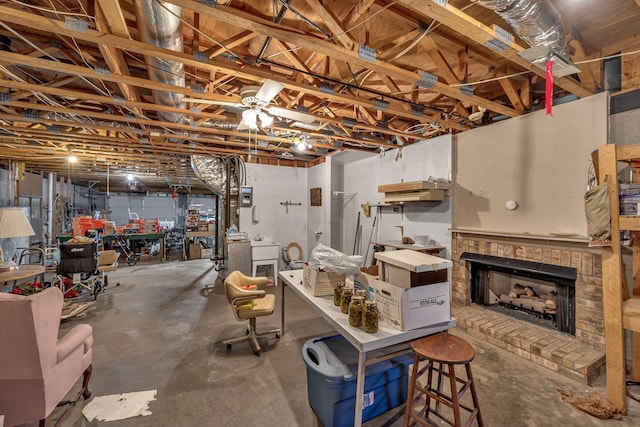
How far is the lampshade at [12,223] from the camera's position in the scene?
310 centimetres

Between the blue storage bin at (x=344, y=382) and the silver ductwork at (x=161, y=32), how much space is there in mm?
2405

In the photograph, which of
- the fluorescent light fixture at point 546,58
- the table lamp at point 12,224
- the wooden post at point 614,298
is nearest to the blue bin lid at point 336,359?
the wooden post at point 614,298

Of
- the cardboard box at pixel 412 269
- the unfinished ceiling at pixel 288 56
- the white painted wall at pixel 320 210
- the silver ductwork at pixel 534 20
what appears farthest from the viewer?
the white painted wall at pixel 320 210

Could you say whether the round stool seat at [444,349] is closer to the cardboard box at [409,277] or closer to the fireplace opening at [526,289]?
the cardboard box at [409,277]

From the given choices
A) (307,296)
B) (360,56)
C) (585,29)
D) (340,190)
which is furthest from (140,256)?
(585,29)

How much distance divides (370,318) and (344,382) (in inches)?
19.6

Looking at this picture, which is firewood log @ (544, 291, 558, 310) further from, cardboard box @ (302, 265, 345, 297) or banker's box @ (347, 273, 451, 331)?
cardboard box @ (302, 265, 345, 297)

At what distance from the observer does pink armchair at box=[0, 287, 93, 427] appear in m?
1.49

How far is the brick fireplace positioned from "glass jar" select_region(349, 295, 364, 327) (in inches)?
87.4

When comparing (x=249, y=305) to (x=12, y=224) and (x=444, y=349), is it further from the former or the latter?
(x=12, y=224)

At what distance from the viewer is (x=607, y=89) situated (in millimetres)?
2553

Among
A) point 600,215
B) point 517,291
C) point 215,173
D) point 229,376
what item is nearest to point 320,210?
point 215,173

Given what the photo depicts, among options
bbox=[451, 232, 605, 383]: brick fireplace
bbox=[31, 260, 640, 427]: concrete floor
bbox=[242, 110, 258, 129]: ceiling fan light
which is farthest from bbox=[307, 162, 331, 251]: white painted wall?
bbox=[242, 110, 258, 129]: ceiling fan light

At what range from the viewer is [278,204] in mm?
6375
